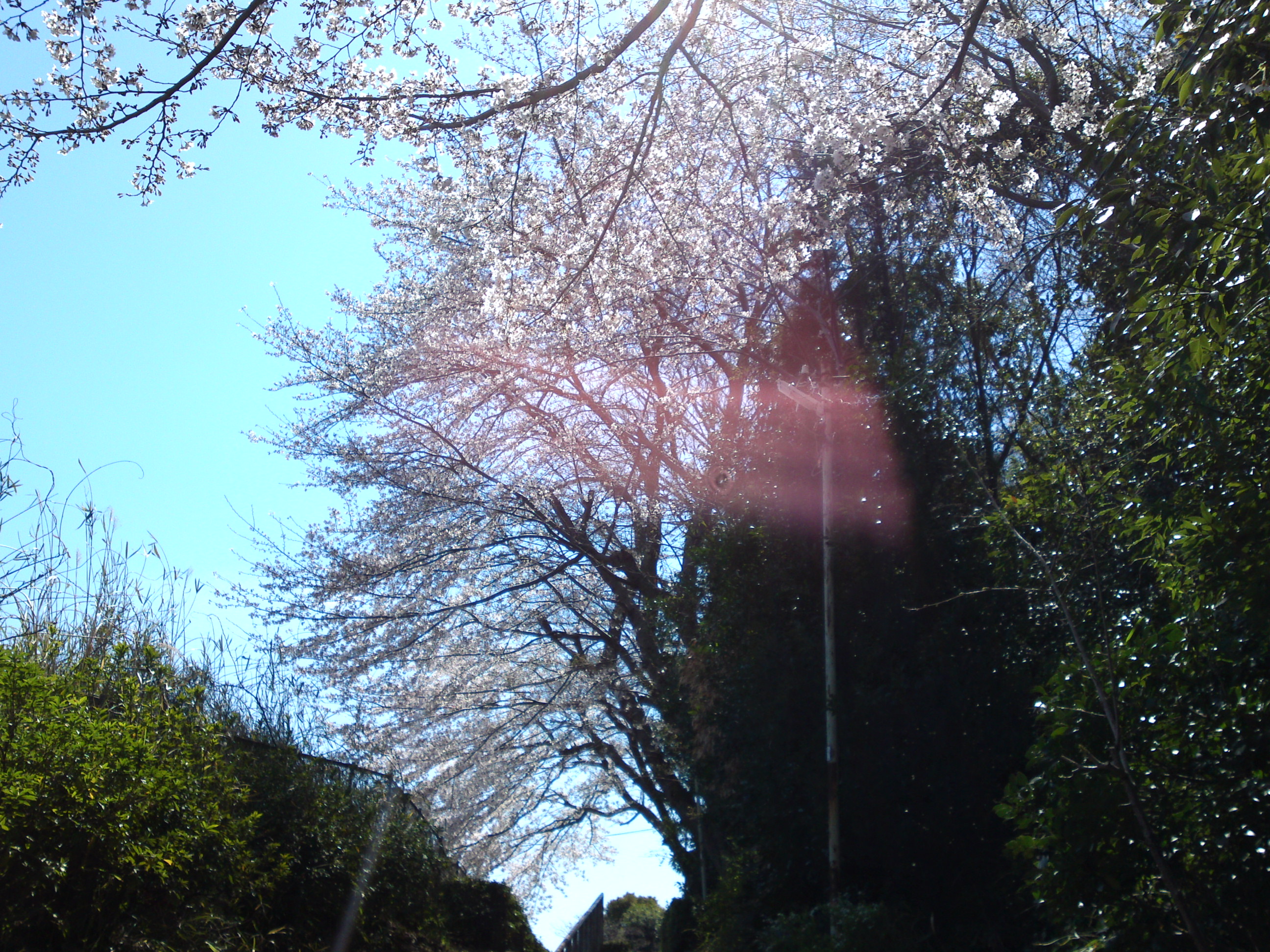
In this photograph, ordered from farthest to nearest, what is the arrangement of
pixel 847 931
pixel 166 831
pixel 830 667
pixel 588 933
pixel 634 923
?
pixel 634 923 → pixel 588 933 → pixel 830 667 → pixel 847 931 → pixel 166 831

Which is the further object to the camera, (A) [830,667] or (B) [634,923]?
(B) [634,923]

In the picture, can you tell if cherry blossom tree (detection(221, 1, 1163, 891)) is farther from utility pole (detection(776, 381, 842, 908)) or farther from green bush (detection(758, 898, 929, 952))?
green bush (detection(758, 898, 929, 952))

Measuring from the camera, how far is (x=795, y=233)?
11.6 m

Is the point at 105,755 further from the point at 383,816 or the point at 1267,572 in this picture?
the point at 1267,572

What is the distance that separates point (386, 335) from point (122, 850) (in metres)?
10.2

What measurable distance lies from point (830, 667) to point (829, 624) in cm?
39

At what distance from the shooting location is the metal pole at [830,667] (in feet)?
29.6

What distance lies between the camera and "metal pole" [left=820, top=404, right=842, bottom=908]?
9.02m

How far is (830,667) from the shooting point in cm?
932

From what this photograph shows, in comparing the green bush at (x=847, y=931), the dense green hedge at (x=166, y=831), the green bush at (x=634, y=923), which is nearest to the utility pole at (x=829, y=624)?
the green bush at (x=847, y=931)

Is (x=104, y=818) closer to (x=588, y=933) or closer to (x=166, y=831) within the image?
(x=166, y=831)

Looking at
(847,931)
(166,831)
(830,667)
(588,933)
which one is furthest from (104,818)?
(588,933)

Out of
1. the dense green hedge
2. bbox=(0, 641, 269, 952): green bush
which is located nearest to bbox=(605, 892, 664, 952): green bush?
the dense green hedge

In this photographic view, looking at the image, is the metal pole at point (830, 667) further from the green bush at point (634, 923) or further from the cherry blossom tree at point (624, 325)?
the green bush at point (634, 923)
